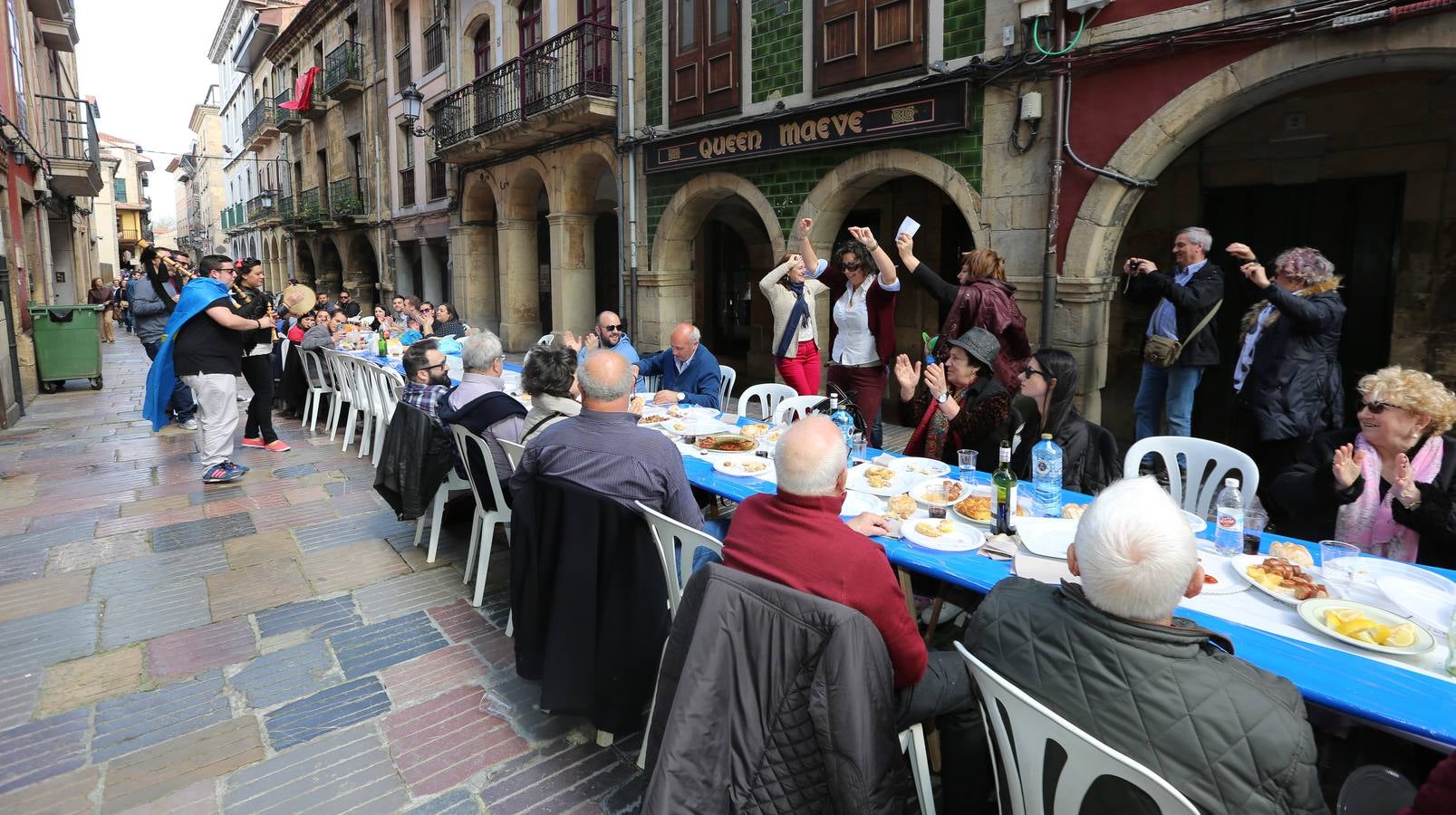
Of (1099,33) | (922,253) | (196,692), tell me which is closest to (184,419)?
(196,692)

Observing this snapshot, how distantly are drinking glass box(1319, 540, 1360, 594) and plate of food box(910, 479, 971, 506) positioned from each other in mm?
1133

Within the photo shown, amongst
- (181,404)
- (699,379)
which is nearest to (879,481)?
(699,379)

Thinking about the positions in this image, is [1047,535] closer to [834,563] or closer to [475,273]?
[834,563]

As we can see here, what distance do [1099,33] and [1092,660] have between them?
605 cm

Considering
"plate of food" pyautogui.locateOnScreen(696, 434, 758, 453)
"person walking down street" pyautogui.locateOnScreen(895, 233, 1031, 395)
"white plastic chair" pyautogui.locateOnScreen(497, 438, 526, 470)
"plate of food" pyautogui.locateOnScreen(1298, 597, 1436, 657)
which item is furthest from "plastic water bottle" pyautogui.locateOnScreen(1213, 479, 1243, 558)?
"white plastic chair" pyautogui.locateOnScreen(497, 438, 526, 470)

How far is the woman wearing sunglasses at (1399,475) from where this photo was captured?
2.55 meters

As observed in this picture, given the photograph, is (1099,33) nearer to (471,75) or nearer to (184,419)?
(184,419)

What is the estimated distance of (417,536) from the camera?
4.80m

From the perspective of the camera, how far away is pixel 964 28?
688 cm

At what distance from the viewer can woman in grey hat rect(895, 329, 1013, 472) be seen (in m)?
3.92

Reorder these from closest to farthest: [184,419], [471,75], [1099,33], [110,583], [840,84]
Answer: [110,583], [1099,33], [840,84], [184,419], [471,75]

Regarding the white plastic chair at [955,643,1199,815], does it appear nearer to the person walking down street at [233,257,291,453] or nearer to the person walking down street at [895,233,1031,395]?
the person walking down street at [895,233,1031,395]

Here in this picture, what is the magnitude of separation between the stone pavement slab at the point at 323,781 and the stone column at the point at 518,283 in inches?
486

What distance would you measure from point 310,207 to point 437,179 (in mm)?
8946
